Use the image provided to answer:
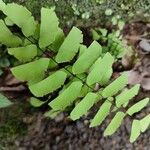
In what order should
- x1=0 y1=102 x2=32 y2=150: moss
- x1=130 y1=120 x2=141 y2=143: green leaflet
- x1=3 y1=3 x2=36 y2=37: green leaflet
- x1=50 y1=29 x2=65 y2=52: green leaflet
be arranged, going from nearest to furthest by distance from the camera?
x1=3 y1=3 x2=36 y2=37: green leaflet → x1=50 y1=29 x2=65 y2=52: green leaflet → x1=130 y1=120 x2=141 y2=143: green leaflet → x1=0 y1=102 x2=32 y2=150: moss

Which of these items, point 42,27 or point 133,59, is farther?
point 133,59

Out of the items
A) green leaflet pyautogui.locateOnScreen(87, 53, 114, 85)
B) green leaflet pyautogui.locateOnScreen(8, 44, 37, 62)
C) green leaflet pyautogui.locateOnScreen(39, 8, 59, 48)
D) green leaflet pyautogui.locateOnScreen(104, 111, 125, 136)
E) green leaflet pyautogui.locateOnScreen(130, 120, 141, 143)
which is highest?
green leaflet pyautogui.locateOnScreen(39, 8, 59, 48)

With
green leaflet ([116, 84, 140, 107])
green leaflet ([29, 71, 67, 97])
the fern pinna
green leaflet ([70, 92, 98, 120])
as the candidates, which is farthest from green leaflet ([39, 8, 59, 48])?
green leaflet ([116, 84, 140, 107])

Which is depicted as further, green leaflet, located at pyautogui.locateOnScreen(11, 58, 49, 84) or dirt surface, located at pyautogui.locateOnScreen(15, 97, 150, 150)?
dirt surface, located at pyautogui.locateOnScreen(15, 97, 150, 150)

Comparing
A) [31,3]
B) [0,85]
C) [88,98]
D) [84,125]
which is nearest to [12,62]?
[0,85]

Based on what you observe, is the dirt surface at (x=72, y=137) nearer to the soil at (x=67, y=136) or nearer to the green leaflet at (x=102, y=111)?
the soil at (x=67, y=136)

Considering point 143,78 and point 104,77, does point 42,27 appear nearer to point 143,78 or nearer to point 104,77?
point 104,77

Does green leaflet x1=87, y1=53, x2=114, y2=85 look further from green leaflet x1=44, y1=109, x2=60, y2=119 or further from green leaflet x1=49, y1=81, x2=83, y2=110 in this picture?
green leaflet x1=44, y1=109, x2=60, y2=119

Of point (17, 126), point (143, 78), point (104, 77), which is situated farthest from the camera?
point (143, 78)
